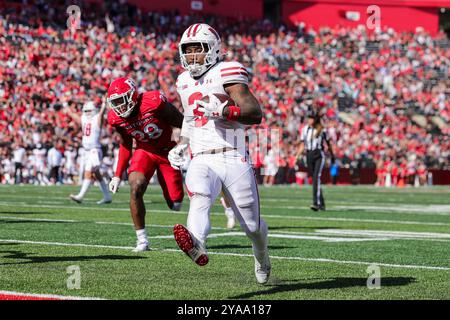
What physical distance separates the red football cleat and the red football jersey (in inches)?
135

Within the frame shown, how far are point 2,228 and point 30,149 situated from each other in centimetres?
1968

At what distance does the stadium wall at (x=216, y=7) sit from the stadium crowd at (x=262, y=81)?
1983mm

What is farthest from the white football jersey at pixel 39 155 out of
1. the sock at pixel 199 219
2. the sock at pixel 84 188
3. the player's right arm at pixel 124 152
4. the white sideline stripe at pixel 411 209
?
the sock at pixel 199 219

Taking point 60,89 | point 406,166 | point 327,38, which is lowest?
point 406,166

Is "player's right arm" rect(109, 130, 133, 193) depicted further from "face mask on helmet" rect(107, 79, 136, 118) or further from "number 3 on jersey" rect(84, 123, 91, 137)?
"number 3 on jersey" rect(84, 123, 91, 137)

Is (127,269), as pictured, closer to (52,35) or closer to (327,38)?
(52,35)

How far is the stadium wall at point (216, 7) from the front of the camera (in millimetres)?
45719

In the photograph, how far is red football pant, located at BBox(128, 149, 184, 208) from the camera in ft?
30.5

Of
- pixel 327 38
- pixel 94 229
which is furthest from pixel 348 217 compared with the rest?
pixel 327 38

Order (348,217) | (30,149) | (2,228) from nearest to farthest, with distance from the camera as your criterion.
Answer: (2,228) < (348,217) < (30,149)

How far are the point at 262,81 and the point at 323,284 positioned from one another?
109 ft

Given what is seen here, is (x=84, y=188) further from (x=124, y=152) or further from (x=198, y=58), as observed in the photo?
(x=198, y=58)

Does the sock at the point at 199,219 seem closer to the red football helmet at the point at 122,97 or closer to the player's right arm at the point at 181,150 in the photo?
the player's right arm at the point at 181,150

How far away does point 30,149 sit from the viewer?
99.7 ft
